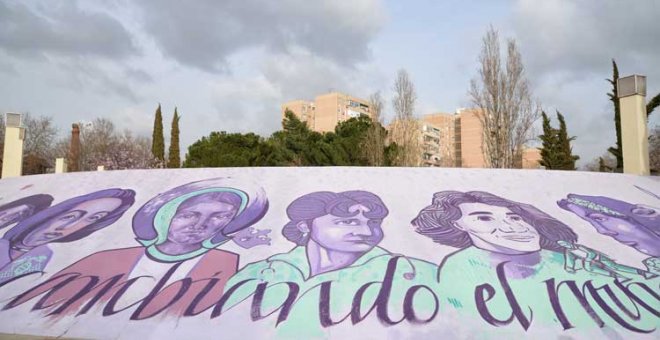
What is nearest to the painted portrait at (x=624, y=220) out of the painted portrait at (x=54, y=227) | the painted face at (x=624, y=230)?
the painted face at (x=624, y=230)

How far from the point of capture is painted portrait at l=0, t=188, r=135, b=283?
7711 millimetres

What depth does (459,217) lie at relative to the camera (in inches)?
337

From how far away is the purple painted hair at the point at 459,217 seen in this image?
7801 millimetres

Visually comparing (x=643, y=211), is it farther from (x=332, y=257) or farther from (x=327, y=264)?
(x=327, y=264)

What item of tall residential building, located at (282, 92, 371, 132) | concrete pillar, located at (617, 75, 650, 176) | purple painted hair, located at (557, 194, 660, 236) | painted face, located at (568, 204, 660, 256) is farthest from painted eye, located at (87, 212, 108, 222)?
tall residential building, located at (282, 92, 371, 132)

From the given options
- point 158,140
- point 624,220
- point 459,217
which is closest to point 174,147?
point 158,140

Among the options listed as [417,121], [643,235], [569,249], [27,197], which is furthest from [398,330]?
[417,121]

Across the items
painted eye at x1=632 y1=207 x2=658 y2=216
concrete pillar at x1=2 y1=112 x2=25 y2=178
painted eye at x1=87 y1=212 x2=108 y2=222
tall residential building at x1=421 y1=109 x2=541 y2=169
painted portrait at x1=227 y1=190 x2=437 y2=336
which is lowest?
painted portrait at x1=227 y1=190 x2=437 y2=336

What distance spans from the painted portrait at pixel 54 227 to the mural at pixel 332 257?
0.14 ft

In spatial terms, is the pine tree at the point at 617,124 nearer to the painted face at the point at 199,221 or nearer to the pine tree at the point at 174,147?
the painted face at the point at 199,221

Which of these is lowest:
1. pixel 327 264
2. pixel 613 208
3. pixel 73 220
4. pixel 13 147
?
pixel 327 264

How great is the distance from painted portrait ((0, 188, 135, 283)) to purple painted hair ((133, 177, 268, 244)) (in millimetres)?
632

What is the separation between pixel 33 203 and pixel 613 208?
1295cm

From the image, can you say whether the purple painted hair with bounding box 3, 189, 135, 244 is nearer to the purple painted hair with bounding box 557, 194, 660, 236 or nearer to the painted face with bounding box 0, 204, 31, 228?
the painted face with bounding box 0, 204, 31, 228
